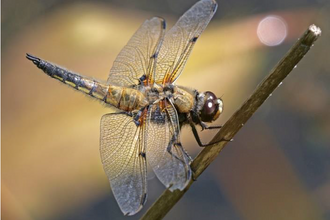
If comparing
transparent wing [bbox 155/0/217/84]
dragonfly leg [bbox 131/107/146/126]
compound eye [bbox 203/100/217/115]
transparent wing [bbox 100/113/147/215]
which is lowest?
transparent wing [bbox 100/113/147/215]

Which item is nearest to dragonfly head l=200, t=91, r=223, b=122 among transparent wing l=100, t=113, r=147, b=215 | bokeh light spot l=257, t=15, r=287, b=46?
transparent wing l=100, t=113, r=147, b=215

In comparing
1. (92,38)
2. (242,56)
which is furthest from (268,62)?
(92,38)

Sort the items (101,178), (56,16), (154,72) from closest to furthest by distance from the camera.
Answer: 1. (154,72)
2. (101,178)
3. (56,16)

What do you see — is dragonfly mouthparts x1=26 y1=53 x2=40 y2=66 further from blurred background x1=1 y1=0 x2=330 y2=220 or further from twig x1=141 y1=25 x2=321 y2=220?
twig x1=141 y1=25 x2=321 y2=220

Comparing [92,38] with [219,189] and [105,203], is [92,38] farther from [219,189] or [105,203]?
[219,189]

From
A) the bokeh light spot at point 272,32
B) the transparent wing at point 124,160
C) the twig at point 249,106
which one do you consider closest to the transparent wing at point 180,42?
the transparent wing at point 124,160

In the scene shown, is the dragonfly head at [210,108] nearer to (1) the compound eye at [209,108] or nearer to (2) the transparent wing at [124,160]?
(1) the compound eye at [209,108]

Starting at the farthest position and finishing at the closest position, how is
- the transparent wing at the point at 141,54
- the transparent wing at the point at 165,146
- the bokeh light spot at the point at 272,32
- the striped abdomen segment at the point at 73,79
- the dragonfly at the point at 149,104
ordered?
the bokeh light spot at the point at 272,32 → the striped abdomen segment at the point at 73,79 → the transparent wing at the point at 141,54 → the dragonfly at the point at 149,104 → the transparent wing at the point at 165,146
